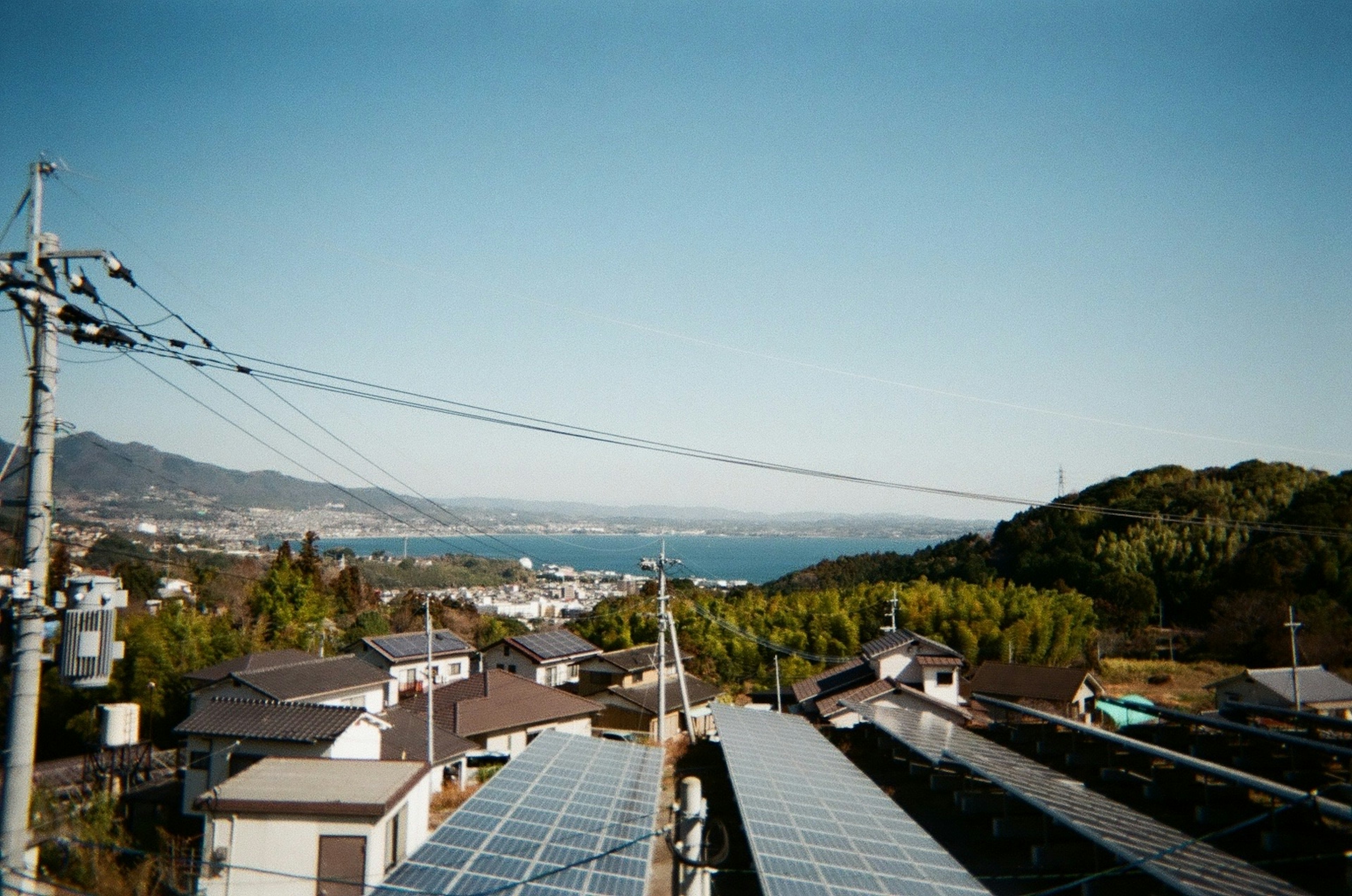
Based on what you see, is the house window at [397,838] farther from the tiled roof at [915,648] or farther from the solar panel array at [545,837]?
the tiled roof at [915,648]

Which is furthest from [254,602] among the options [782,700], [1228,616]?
[1228,616]

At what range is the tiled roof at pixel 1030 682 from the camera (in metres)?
22.3

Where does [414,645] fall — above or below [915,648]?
below

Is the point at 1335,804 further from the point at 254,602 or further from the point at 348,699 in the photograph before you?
the point at 254,602

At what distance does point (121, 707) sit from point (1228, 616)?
112 feet

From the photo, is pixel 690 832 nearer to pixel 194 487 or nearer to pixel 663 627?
pixel 663 627

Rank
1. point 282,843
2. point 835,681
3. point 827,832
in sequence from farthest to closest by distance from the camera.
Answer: point 835,681 < point 282,843 < point 827,832

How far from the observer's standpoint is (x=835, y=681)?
971 inches

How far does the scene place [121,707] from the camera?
11.7m

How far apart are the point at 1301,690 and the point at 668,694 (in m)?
16.0

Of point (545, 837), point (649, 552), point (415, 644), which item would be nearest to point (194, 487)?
point (415, 644)

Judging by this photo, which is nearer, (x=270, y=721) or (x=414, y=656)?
(x=270, y=721)

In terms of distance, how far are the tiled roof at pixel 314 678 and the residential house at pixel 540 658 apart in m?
7.12

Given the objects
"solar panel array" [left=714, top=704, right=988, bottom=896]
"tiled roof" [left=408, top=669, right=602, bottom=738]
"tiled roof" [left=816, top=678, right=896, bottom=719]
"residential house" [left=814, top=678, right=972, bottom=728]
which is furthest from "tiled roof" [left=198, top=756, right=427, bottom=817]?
"tiled roof" [left=816, top=678, right=896, bottom=719]
